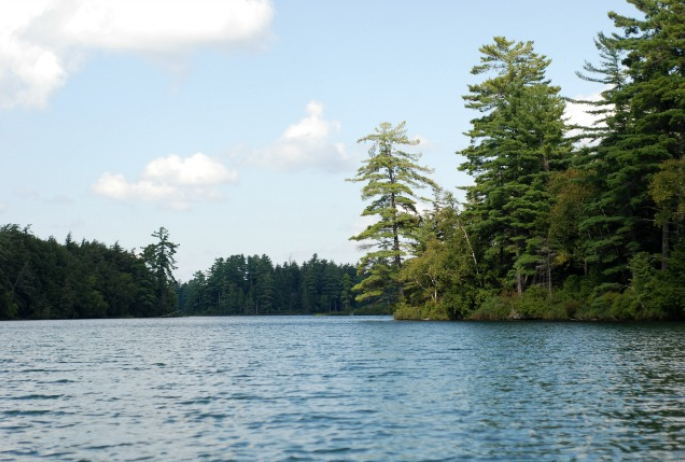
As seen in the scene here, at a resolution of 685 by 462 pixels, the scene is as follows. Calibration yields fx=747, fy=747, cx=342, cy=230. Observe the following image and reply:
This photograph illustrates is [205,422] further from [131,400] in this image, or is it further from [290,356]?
[290,356]

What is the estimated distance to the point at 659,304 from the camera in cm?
5053

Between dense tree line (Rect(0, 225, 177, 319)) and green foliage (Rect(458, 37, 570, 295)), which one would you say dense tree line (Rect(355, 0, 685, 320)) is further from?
dense tree line (Rect(0, 225, 177, 319))

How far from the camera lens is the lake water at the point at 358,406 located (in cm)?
1347

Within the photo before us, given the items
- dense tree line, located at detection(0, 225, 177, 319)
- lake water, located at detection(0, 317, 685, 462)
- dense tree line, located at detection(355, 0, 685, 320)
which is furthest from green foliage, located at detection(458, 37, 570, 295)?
dense tree line, located at detection(0, 225, 177, 319)

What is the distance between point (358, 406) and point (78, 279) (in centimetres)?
14219

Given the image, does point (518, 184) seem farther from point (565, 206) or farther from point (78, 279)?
point (78, 279)

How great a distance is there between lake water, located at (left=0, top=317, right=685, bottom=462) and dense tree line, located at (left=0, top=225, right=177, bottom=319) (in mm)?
108143

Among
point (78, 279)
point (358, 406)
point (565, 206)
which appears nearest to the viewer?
point (358, 406)

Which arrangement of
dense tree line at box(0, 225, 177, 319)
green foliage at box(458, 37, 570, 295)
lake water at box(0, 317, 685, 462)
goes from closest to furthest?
1. lake water at box(0, 317, 685, 462)
2. green foliage at box(458, 37, 570, 295)
3. dense tree line at box(0, 225, 177, 319)

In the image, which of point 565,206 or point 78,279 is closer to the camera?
point 565,206

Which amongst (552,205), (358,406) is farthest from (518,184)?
(358,406)

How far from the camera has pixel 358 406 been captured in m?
18.3

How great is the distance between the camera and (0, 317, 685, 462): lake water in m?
13.5

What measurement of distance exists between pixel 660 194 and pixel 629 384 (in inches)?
1225
